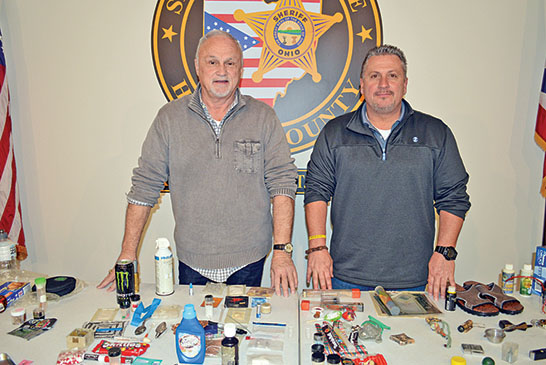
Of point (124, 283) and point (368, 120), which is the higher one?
point (368, 120)

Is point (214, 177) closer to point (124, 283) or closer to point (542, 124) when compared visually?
point (124, 283)

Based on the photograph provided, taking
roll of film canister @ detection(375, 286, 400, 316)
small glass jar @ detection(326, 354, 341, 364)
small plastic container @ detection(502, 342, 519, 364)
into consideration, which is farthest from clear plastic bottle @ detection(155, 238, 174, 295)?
small plastic container @ detection(502, 342, 519, 364)

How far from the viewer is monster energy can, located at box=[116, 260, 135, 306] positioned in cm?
153

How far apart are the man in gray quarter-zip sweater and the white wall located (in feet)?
2.72

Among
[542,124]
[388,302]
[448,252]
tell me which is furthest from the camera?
[542,124]

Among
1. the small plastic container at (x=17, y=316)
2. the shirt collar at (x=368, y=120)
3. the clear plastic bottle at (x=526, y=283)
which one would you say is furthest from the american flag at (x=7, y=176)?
the clear plastic bottle at (x=526, y=283)

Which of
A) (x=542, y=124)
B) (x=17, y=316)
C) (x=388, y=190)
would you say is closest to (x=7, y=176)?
(x=17, y=316)

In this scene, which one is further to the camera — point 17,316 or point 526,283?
point 526,283

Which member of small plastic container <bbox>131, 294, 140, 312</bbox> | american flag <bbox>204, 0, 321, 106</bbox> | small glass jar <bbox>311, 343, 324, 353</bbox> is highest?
american flag <bbox>204, 0, 321, 106</bbox>

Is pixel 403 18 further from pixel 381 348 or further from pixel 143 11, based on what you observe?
pixel 381 348

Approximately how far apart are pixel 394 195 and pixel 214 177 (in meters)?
0.83

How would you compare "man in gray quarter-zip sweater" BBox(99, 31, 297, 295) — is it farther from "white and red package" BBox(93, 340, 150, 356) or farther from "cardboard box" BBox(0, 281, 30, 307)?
"white and red package" BBox(93, 340, 150, 356)

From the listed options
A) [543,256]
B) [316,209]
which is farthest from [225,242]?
[543,256]

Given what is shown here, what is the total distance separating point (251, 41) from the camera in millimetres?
2637
